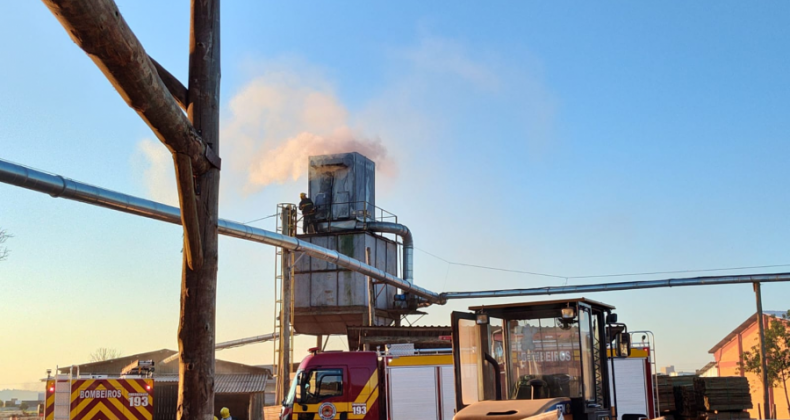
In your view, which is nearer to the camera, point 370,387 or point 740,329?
point 370,387

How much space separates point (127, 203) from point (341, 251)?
16305 mm

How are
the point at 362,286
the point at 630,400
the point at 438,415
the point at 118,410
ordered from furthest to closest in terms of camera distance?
1. the point at 362,286
2. the point at 438,415
3. the point at 630,400
4. the point at 118,410

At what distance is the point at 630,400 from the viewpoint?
688 inches

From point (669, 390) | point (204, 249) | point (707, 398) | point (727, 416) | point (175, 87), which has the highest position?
point (175, 87)

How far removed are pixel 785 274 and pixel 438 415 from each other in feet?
64.0

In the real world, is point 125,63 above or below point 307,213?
below

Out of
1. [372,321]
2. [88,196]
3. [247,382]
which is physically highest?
[88,196]

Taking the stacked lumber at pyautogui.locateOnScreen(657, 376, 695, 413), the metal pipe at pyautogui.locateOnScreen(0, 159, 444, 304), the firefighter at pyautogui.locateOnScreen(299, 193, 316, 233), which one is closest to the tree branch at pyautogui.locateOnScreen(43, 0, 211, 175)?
the metal pipe at pyautogui.locateOnScreen(0, 159, 444, 304)

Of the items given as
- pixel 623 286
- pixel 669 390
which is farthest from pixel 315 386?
pixel 623 286

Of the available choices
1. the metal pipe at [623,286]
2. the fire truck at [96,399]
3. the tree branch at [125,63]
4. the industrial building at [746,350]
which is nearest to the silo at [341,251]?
the metal pipe at [623,286]

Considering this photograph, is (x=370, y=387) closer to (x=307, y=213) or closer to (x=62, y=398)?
(x=62, y=398)

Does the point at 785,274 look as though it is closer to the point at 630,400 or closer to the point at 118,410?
the point at 630,400

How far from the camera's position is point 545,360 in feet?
30.7

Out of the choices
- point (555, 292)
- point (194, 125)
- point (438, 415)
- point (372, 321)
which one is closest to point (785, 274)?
point (555, 292)
